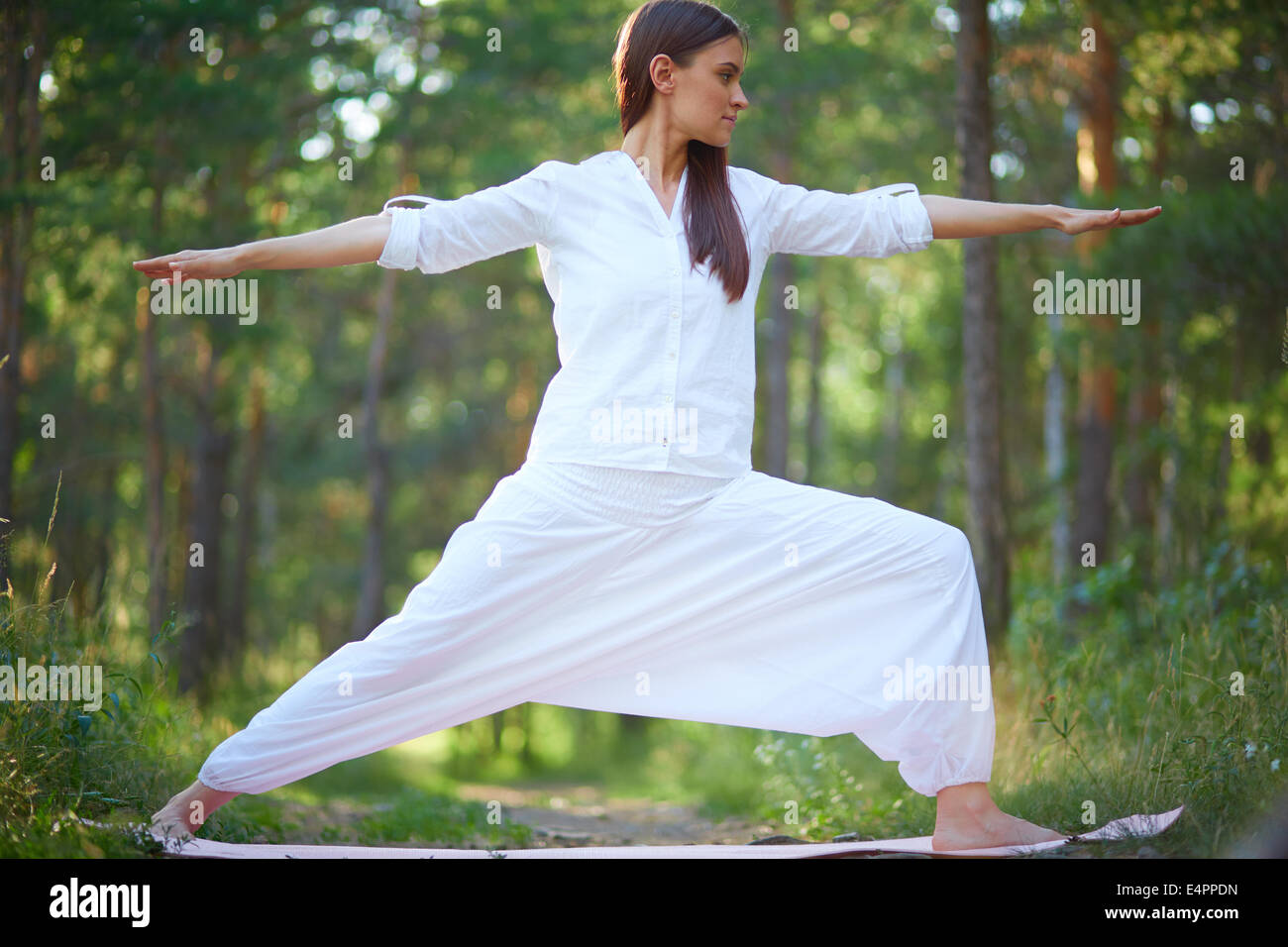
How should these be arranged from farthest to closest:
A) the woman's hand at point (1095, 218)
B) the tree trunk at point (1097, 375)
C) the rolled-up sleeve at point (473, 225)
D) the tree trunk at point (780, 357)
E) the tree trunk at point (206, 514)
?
the tree trunk at point (206, 514) < the tree trunk at point (780, 357) < the tree trunk at point (1097, 375) < the woman's hand at point (1095, 218) < the rolled-up sleeve at point (473, 225)

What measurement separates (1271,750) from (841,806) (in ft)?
6.45

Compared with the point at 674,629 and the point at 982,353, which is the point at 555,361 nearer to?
the point at 982,353

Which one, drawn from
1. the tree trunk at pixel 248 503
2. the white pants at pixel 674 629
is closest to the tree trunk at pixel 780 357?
the tree trunk at pixel 248 503

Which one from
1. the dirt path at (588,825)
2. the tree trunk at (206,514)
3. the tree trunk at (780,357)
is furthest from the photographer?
the tree trunk at (206,514)

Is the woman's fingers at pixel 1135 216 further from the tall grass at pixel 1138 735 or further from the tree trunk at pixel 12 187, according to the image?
the tree trunk at pixel 12 187

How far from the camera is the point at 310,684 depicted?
351 cm

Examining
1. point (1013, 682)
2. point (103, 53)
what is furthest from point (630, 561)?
point (103, 53)

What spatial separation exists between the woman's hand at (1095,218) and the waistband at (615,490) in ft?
4.92

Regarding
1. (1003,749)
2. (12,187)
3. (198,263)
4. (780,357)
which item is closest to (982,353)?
(1003,749)

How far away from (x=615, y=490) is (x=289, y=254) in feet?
3.98

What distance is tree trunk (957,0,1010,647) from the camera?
710 cm

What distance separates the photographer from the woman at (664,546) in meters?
3.53
